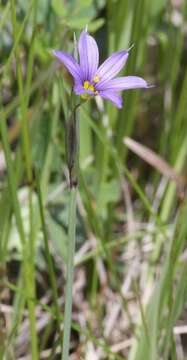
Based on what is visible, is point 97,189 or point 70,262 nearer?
point 70,262

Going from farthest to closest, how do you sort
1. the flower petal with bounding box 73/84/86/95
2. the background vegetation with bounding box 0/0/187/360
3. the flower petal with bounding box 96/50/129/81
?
the background vegetation with bounding box 0/0/187/360 < the flower petal with bounding box 96/50/129/81 < the flower petal with bounding box 73/84/86/95

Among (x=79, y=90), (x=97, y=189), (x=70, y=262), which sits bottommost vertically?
(x=70, y=262)

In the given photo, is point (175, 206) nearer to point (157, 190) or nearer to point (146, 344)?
point (157, 190)

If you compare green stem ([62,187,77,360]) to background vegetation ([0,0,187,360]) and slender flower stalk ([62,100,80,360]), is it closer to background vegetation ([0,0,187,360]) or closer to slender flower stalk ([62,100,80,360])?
slender flower stalk ([62,100,80,360])

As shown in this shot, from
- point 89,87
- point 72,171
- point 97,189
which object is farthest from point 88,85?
point 97,189

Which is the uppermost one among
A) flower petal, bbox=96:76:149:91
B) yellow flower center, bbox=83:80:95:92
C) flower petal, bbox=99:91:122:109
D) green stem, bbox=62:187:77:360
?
yellow flower center, bbox=83:80:95:92

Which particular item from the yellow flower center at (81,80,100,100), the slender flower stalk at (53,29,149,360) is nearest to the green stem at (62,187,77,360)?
the slender flower stalk at (53,29,149,360)

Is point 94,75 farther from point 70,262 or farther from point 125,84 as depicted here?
point 70,262
